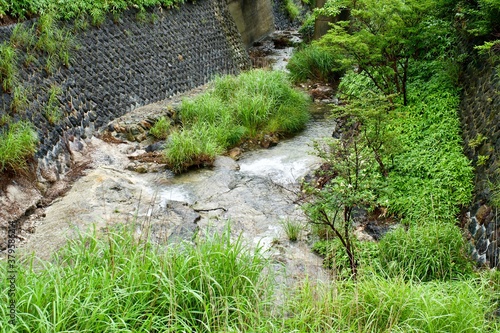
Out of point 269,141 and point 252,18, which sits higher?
point 252,18

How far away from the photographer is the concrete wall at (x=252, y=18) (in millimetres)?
19297

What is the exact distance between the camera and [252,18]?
2033cm

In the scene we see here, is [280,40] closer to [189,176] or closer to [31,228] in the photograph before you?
[189,176]

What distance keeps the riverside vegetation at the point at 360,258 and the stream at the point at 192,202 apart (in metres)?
0.39

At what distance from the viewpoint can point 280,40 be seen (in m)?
20.2

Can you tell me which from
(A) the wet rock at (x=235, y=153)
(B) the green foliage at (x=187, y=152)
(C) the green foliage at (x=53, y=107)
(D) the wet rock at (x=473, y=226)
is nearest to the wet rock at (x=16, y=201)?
(C) the green foliage at (x=53, y=107)

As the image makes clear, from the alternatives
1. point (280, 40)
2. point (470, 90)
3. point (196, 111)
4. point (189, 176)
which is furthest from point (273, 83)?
point (280, 40)

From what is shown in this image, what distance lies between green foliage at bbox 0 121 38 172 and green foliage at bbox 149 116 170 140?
267 cm

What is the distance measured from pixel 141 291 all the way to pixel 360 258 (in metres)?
2.52

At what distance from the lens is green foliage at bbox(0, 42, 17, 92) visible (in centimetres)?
741

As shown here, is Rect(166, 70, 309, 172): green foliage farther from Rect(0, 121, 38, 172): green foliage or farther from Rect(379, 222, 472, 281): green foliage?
Rect(379, 222, 472, 281): green foliage

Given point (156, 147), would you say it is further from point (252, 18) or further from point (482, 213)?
point (252, 18)

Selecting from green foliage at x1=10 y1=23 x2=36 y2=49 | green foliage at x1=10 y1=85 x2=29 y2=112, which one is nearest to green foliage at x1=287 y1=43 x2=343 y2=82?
green foliage at x1=10 y1=23 x2=36 y2=49

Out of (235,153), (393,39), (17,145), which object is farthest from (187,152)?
(393,39)
